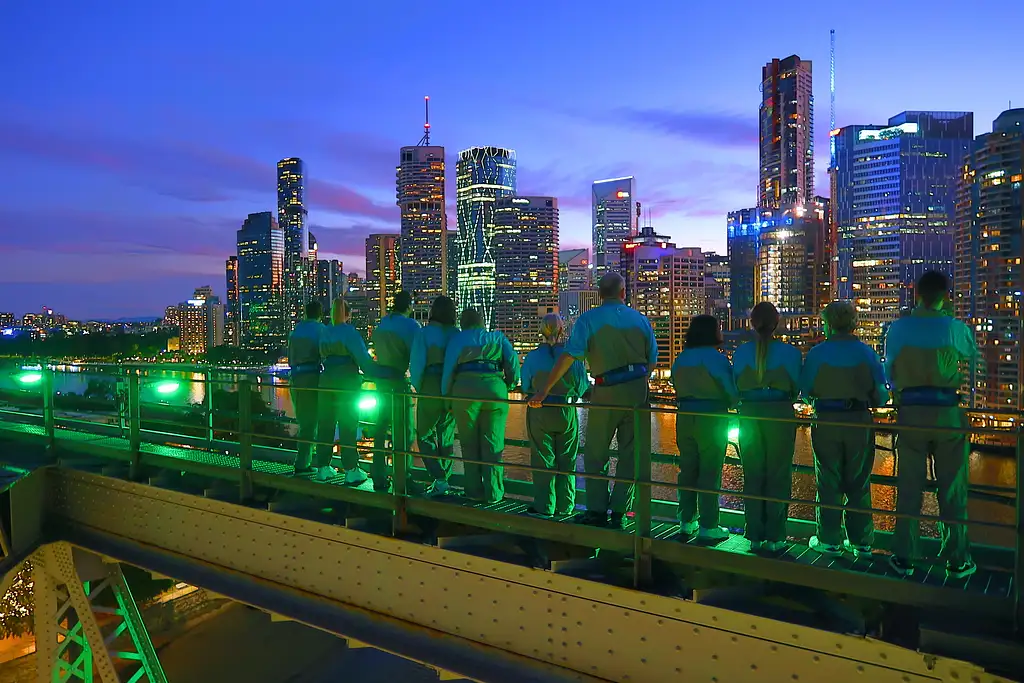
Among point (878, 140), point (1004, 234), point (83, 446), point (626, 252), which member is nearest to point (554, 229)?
point (626, 252)

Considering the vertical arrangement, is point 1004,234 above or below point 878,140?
below

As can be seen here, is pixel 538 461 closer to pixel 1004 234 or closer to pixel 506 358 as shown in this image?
pixel 506 358

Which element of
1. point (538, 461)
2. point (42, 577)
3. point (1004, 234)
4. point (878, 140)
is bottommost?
point (42, 577)

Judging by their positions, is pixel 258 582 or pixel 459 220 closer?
pixel 258 582

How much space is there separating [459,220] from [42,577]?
17719 cm

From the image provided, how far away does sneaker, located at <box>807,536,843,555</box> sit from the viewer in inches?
147

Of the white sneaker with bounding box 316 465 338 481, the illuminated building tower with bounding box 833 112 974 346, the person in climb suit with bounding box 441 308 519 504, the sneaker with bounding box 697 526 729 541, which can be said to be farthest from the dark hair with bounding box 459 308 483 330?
the illuminated building tower with bounding box 833 112 974 346

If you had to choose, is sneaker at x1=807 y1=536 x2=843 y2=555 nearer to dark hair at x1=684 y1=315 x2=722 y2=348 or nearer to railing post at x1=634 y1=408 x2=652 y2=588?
railing post at x1=634 y1=408 x2=652 y2=588

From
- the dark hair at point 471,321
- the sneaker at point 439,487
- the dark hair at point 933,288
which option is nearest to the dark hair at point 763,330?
the dark hair at point 933,288

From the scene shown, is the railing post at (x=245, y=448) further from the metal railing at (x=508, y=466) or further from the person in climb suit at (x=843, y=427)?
the person in climb suit at (x=843, y=427)

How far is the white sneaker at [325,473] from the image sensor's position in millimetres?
5742

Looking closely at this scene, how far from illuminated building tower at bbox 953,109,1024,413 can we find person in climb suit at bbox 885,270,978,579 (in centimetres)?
6265

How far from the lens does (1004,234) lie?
236ft

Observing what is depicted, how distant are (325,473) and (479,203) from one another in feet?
585
